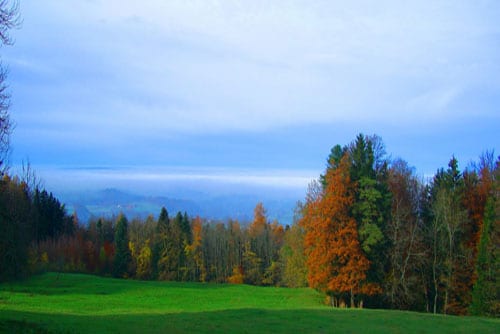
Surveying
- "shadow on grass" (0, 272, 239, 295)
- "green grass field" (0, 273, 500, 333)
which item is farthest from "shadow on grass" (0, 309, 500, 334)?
"shadow on grass" (0, 272, 239, 295)

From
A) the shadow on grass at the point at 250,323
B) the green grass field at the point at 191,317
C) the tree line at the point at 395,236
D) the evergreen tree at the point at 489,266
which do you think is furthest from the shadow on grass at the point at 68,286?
the evergreen tree at the point at 489,266

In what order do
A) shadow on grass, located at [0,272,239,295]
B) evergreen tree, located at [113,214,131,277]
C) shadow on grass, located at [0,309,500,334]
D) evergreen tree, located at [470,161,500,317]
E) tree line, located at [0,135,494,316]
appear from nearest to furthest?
shadow on grass, located at [0,309,500,334], evergreen tree, located at [470,161,500,317], tree line, located at [0,135,494,316], shadow on grass, located at [0,272,239,295], evergreen tree, located at [113,214,131,277]

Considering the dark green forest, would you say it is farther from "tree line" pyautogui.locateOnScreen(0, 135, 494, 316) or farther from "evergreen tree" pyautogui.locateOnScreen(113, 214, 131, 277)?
"evergreen tree" pyautogui.locateOnScreen(113, 214, 131, 277)

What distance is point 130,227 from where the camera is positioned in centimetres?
9194

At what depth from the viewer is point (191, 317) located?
23938mm

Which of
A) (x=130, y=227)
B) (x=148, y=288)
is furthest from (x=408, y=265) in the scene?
(x=130, y=227)

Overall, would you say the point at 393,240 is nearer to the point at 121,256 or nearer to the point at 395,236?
the point at 395,236

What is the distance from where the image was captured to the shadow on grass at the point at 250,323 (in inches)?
750

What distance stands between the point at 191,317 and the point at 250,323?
3333 millimetres

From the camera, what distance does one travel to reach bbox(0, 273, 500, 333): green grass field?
20.0m

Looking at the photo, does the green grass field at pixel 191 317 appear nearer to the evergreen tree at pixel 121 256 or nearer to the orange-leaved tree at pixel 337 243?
the orange-leaved tree at pixel 337 243

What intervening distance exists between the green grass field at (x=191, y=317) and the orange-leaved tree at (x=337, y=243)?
440 centimetres

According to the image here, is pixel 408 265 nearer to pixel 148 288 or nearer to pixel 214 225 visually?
pixel 148 288

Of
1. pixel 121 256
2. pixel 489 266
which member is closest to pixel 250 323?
pixel 489 266
